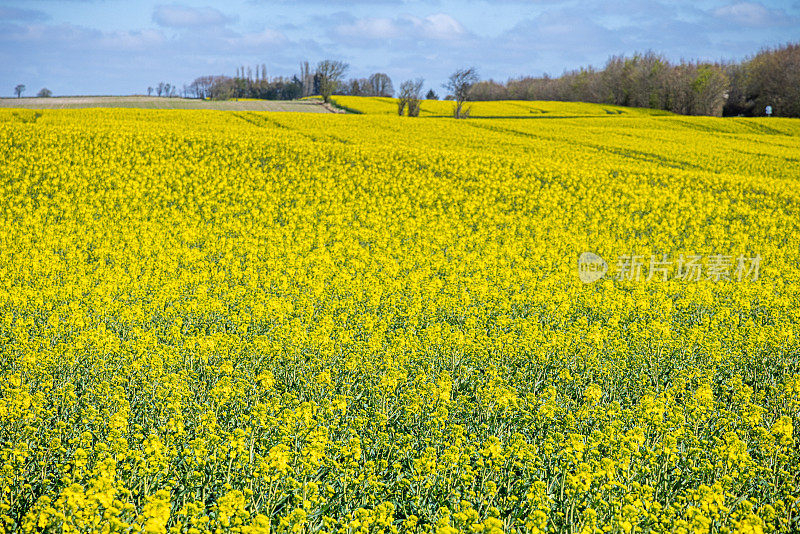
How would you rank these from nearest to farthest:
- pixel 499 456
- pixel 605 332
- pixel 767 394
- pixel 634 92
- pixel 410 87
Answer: pixel 499 456 → pixel 767 394 → pixel 605 332 → pixel 410 87 → pixel 634 92

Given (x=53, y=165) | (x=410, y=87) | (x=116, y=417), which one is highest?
(x=410, y=87)

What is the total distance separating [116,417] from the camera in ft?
19.3

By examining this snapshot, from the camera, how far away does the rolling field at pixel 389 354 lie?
5320 mm

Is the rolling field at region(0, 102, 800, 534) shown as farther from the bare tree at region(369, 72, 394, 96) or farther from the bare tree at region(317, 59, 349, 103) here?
the bare tree at region(369, 72, 394, 96)

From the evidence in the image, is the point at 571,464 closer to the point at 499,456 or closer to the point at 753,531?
the point at 499,456

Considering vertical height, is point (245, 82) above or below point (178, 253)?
above

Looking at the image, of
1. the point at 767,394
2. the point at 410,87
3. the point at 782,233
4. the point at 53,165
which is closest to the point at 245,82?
the point at 410,87

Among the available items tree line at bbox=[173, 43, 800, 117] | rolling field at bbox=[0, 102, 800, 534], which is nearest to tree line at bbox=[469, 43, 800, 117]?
tree line at bbox=[173, 43, 800, 117]

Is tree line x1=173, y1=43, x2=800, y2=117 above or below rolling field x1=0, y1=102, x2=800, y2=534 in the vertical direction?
above

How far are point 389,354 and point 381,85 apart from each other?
13791 cm

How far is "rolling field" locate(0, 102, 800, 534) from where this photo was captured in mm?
5320

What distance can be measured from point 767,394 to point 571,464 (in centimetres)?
424

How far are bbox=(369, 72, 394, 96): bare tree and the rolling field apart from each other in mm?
116465

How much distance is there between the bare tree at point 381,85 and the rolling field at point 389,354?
382 ft
